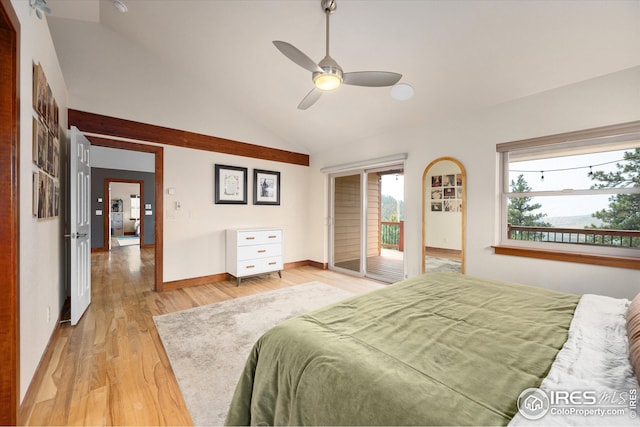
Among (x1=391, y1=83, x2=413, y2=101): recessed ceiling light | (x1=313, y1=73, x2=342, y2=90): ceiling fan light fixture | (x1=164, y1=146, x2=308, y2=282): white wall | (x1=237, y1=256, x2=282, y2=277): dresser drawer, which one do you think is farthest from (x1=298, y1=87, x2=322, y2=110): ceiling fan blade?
(x1=237, y1=256, x2=282, y2=277): dresser drawer

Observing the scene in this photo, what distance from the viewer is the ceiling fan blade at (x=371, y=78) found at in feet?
6.99

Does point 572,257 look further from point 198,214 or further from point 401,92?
point 198,214

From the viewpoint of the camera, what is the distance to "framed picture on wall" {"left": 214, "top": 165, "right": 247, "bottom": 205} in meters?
4.34

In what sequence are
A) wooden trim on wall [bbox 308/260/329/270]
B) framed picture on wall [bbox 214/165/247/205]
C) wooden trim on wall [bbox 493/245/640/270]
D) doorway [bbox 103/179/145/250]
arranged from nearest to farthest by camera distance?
wooden trim on wall [bbox 493/245/640/270] → framed picture on wall [bbox 214/165/247/205] → wooden trim on wall [bbox 308/260/329/270] → doorway [bbox 103/179/145/250]

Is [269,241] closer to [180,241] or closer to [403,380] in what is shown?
[180,241]

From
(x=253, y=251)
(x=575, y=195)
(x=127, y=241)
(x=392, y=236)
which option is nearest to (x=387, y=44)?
(x=575, y=195)

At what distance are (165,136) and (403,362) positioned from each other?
419cm

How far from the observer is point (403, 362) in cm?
92

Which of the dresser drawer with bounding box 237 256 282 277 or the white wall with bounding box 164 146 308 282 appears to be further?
the dresser drawer with bounding box 237 256 282 277

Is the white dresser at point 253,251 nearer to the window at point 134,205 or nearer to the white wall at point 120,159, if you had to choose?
the white wall at point 120,159

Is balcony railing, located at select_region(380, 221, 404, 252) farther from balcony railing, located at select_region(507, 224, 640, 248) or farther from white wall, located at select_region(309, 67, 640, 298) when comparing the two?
balcony railing, located at select_region(507, 224, 640, 248)

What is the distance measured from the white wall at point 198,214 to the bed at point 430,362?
3243 mm

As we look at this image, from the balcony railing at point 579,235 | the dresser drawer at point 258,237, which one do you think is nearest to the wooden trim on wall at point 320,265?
the dresser drawer at point 258,237

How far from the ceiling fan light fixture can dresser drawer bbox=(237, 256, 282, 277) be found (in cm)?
296
